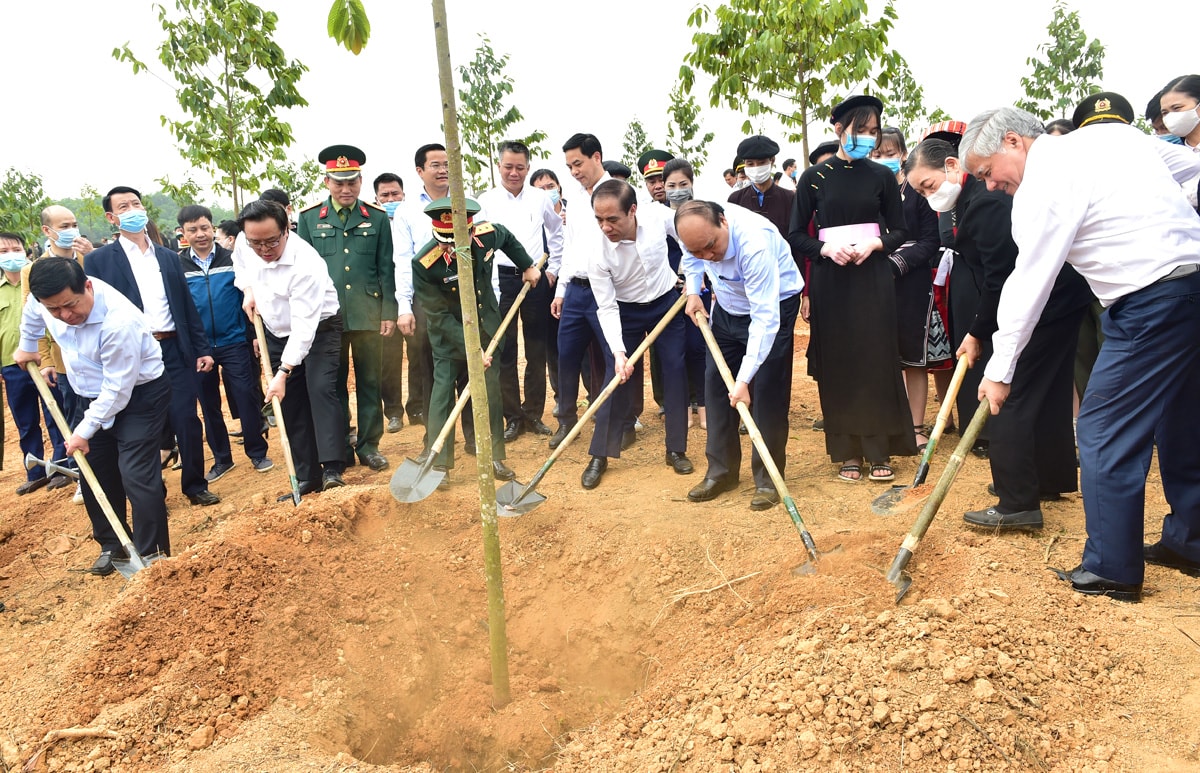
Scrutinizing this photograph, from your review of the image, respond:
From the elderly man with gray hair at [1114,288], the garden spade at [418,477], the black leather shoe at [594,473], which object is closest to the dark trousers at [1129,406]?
the elderly man with gray hair at [1114,288]

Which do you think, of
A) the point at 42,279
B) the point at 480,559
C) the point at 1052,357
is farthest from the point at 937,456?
the point at 42,279

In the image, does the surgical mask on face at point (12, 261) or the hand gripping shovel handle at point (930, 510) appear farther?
the surgical mask on face at point (12, 261)

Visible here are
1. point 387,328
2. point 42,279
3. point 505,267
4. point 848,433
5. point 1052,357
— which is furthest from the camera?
point 505,267

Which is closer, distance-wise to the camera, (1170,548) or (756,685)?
(756,685)

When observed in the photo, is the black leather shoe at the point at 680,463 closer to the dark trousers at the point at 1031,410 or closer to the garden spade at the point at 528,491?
the garden spade at the point at 528,491

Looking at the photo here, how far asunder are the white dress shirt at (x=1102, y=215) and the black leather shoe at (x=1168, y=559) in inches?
43.6

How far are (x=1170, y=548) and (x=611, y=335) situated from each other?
2925 mm

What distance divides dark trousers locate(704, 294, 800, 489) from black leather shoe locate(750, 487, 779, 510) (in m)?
0.11

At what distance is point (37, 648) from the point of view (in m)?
3.78

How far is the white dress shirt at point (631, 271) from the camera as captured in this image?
4668 millimetres

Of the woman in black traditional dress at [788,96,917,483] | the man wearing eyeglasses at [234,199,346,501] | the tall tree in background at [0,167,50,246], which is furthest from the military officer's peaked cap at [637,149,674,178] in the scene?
the tall tree in background at [0,167,50,246]

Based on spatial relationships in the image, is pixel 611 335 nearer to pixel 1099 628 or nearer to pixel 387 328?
pixel 387 328

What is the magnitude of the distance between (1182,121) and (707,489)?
346 cm

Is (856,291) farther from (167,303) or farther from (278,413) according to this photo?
(167,303)
